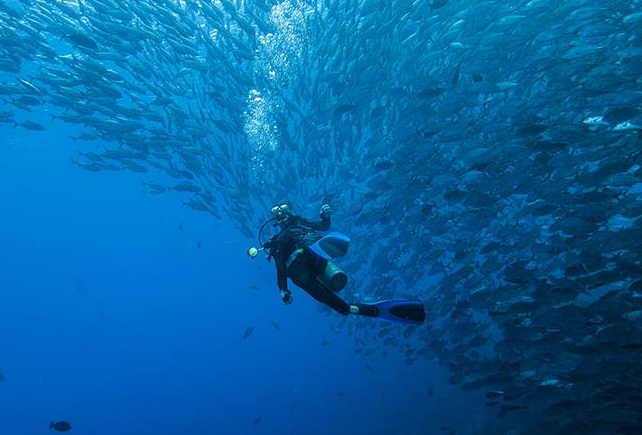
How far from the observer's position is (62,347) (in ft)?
Result: 295

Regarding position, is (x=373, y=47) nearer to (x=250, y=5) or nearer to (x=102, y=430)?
(x=250, y=5)

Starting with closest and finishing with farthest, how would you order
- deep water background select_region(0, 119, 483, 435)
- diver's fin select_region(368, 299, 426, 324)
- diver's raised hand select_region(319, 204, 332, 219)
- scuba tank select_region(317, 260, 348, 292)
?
scuba tank select_region(317, 260, 348, 292) < diver's fin select_region(368, 299, 426, 324) < diver's raised hand select_region(319, 204, 332, 219) < deep water background select_region(0, 119, 483, 435)

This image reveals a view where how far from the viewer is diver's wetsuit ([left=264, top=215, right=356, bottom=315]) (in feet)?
16.0

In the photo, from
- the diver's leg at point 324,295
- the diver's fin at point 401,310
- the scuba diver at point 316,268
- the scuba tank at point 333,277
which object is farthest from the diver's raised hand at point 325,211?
the diver's fin at point 401,310

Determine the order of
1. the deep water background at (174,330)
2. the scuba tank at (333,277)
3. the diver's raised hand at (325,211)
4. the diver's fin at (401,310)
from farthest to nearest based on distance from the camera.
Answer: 1. the deep water background at (174,330)
2. the diver's raised hand at (325,211)
3. the diver's fin at (401,310)
4. the scuba tank at (333,277)

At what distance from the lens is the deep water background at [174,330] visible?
33344mm

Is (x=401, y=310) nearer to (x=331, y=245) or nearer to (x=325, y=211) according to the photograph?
(x=331, y=245)

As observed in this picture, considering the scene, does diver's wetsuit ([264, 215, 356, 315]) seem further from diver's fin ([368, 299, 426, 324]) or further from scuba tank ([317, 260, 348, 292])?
diver's fin ([368, 299, 426, 324])

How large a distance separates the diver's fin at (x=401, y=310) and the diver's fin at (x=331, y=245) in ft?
2.97

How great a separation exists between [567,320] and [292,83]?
1094 centimetres

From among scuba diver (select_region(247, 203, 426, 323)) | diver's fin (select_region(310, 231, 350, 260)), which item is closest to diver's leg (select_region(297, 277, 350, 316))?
scuba diver (select_region(247, 203, 426, 323))

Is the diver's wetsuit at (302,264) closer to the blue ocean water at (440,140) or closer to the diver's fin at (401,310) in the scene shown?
the diver's fin at (401,310)

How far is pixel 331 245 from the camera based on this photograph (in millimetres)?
5090

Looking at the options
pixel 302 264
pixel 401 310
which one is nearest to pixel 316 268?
pixel 302 264
